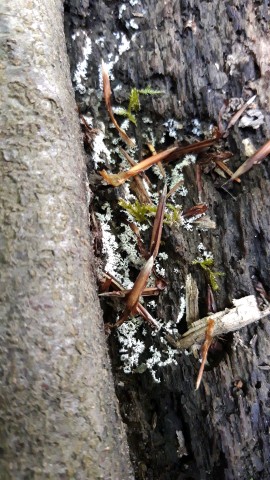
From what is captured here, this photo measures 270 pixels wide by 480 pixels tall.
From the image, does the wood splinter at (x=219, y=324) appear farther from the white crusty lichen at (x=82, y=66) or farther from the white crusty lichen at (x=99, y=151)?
the white crusty lichen at (x=82, y=66)

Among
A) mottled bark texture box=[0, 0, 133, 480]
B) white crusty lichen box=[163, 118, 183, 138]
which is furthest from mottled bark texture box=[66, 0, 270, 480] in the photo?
mottled bark texture box=[0, 0, 133, 480]

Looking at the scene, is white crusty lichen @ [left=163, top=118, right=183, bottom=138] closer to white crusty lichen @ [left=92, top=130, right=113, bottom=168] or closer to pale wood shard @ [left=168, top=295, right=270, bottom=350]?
white crusty lichen @ [left=92, top=130, right=113, bottom=168]

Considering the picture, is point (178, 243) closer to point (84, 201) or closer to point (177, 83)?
point (84, 201)

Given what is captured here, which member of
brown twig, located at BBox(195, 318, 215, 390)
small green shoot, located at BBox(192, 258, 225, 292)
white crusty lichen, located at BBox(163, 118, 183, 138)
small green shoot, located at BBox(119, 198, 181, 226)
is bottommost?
brown twig, located at BBox(195, 318, 215, 390)

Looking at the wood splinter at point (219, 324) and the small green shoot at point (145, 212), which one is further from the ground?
the small green shoot at point (145, 212)

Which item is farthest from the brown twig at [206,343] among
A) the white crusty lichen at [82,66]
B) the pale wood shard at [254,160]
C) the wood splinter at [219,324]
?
the white crusty lichen at [82,66]

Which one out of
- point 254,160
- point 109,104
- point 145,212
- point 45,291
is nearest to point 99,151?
point 109,104
